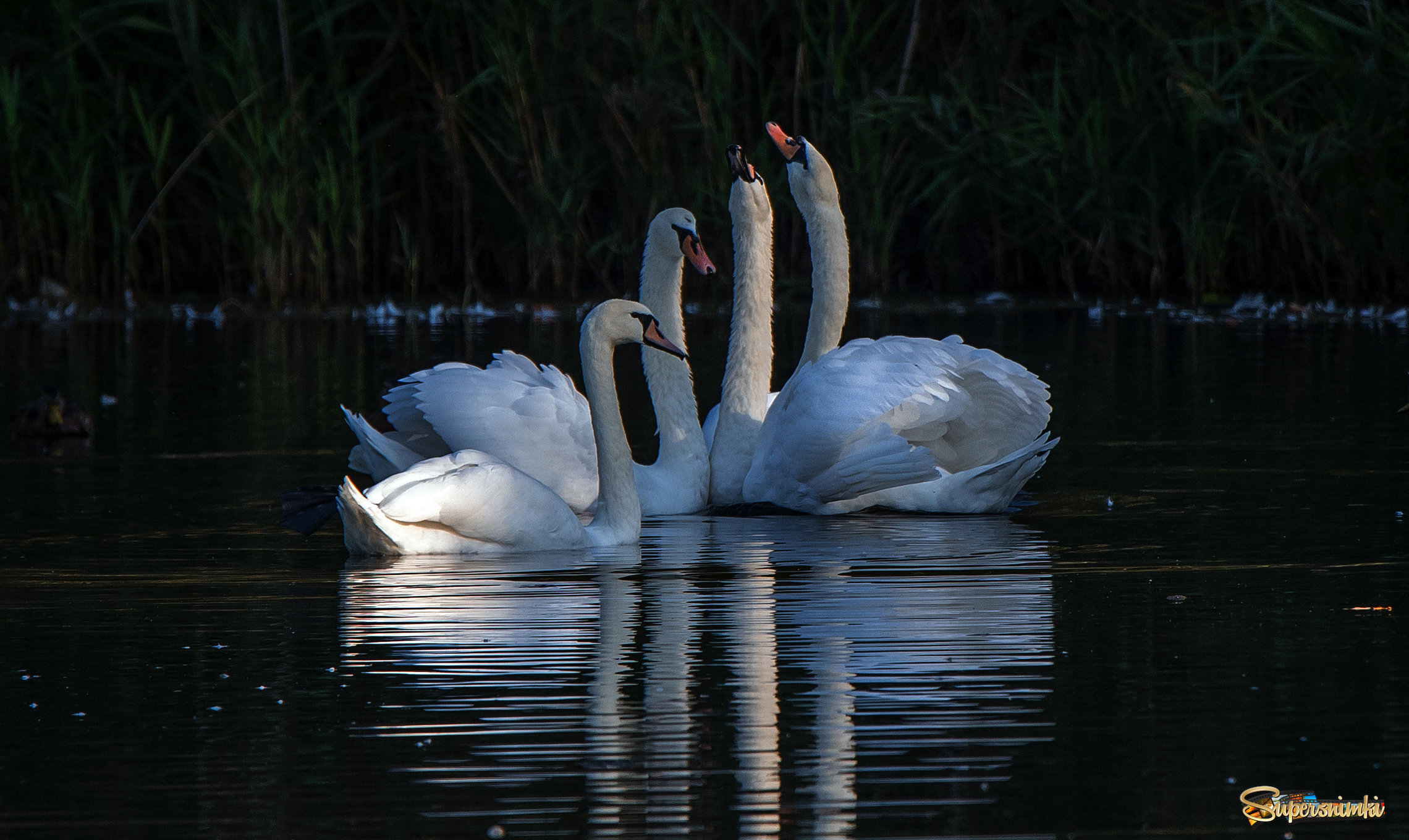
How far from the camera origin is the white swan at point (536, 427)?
814cm

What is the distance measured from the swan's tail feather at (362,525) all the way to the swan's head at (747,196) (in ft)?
9.09

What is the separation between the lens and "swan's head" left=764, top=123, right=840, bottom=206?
371 inches

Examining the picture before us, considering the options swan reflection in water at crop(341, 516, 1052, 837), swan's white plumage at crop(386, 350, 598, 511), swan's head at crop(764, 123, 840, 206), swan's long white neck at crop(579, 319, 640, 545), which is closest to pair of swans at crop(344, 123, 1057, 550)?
swan's white plumage at crop(386, 350, 598, 511)

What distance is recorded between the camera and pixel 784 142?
30.8 ft

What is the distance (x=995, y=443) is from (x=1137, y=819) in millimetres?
4867

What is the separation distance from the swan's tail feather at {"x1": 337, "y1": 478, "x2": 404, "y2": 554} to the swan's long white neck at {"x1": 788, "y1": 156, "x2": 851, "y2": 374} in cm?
276

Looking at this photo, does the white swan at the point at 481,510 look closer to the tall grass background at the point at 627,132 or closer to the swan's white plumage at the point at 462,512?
the swan's white plumage at the point at 462,512

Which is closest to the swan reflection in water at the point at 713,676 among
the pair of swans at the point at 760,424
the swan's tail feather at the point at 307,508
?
the swan's tail feather at the point at 307,508

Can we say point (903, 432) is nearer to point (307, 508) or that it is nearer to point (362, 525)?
point (307, 508)

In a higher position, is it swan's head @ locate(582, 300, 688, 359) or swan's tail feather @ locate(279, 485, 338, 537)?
swan's head @ locate(582, 300, 688, 359)

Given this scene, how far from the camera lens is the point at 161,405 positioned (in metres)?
11.6

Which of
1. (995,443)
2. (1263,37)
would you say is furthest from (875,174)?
(995,443)

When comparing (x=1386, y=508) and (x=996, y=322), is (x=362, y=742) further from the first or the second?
(x=996, y=322)

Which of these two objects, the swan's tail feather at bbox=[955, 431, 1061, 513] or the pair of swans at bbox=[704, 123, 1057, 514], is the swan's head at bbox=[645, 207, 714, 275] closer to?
the pair of swans at bbox=[704, 123, 1057, 514]
